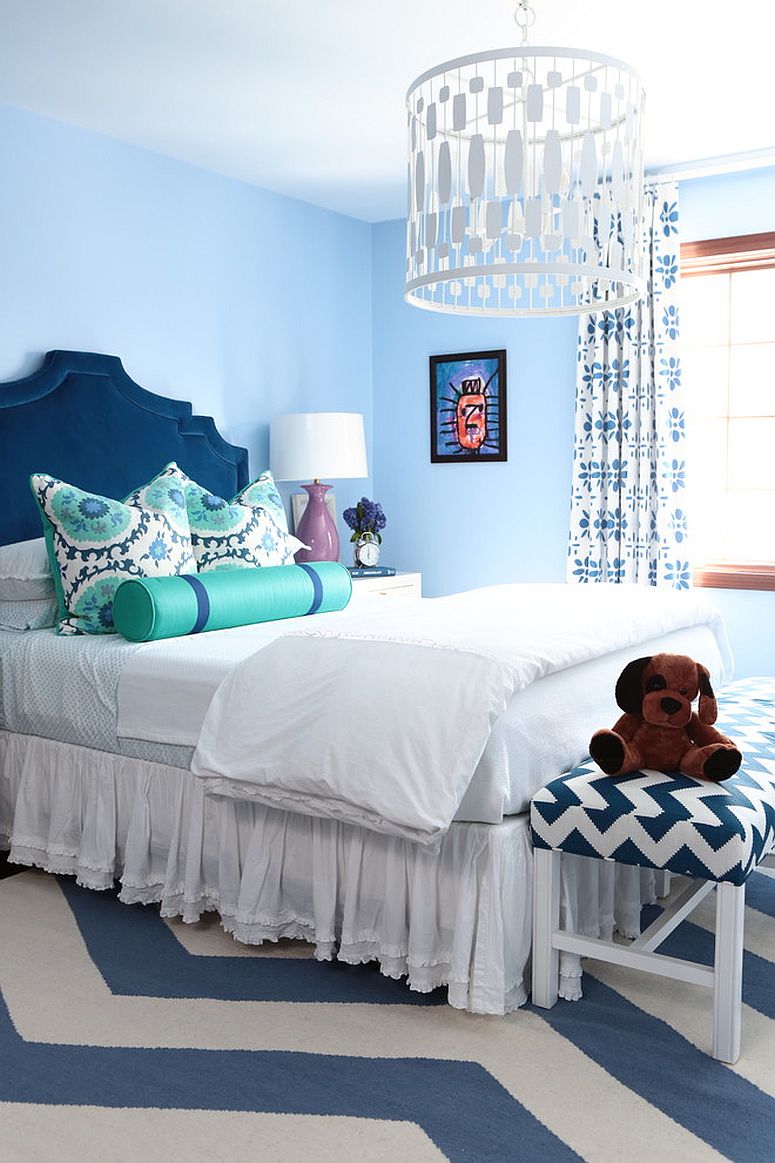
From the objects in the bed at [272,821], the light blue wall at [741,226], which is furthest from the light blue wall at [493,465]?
the bed at [272,821]

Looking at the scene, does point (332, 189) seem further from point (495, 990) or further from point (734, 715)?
point (495, 990)

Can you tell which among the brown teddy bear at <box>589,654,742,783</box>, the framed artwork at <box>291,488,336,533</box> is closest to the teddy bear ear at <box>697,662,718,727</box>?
the brown teddy bear at <box>589,654,742,783</box>

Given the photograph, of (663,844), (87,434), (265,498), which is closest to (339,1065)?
(663,844)

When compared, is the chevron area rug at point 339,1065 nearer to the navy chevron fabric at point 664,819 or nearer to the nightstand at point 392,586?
the navy chevron fabric at point 664,819

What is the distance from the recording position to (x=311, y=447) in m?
4.62

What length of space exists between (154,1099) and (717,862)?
1158 millimetres

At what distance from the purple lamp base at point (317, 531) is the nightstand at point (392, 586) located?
0.21 m

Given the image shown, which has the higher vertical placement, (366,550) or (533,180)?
(533,180)

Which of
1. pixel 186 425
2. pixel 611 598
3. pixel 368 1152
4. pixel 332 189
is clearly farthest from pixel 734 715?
pixel 332 189

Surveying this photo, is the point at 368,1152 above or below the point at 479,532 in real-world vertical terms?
below

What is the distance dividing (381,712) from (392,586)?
2.59 meters

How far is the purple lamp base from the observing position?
15.7ft

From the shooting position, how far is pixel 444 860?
2.30 metres

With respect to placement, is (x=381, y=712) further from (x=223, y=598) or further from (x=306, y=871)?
(x=223, y=598)
